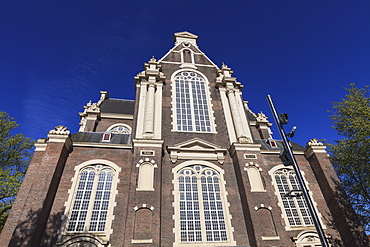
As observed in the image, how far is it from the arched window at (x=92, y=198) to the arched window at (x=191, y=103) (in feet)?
22.0

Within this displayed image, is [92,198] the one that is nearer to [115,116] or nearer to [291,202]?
[115,116]

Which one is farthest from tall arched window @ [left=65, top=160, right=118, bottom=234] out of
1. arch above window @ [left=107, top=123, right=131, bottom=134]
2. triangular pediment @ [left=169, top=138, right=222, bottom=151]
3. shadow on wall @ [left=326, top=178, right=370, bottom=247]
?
shadow on wall @ [left=326, top=178, right=370, bottom=247]

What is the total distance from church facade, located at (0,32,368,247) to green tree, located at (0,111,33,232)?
7.46 m

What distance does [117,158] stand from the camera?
15523 millimetres

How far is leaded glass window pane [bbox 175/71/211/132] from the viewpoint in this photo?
61.2ft

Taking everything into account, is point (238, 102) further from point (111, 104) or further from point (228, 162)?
point (111, 104)

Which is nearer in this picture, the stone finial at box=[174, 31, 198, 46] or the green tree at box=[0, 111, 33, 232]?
the green tree at box=[0, 111, 33, 232]

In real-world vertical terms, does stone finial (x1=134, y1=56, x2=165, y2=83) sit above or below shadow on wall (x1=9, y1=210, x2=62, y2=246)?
above

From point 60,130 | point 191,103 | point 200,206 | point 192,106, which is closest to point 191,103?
point 191,103

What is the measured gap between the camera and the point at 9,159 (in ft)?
69.3

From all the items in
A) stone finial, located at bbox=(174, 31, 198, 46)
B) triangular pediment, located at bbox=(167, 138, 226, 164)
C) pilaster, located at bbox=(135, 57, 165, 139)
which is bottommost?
triangular pediment, located at bbox=(167, 138, 226, 164)

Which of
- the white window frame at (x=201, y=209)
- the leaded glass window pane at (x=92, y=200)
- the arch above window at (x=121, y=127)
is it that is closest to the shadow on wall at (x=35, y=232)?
the leaded glass window pane at (x=92, y=200)

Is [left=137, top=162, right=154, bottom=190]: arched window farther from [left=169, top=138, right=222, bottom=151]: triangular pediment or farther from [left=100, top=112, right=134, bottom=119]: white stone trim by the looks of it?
[left=100, top=112, right=134, bottom=119]: white stone trim

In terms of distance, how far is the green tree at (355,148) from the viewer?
50.2ft
